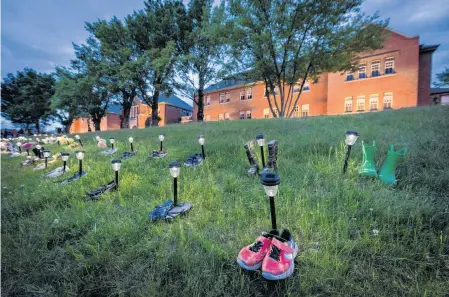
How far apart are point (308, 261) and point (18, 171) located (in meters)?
6.25

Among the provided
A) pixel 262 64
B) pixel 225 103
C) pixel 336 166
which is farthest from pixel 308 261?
pixel 225 103

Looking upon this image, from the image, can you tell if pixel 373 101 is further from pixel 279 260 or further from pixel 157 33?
pixel 279 260

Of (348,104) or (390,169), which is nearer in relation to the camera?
(390,169)

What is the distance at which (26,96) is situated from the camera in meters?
25.3

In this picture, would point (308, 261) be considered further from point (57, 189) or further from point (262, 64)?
point (262, 64)

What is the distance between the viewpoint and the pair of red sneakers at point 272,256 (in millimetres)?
1227

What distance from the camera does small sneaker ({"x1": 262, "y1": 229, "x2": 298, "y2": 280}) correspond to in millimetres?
1220

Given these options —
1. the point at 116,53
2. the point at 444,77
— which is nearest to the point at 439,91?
the point at 444,77

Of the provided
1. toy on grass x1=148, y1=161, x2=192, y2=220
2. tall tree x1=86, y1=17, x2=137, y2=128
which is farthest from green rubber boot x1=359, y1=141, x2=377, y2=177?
tall tree x1=86, y1=17, x2=137, y2=128

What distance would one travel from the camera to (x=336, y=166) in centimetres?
292

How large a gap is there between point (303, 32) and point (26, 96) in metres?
32.8

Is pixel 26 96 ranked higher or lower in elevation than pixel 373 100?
higher

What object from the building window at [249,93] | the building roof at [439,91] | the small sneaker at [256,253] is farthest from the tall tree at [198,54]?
the building roof at [439,91]

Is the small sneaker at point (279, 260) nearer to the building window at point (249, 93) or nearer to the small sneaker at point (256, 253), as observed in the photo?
the small sneaker at point (256, 253)
